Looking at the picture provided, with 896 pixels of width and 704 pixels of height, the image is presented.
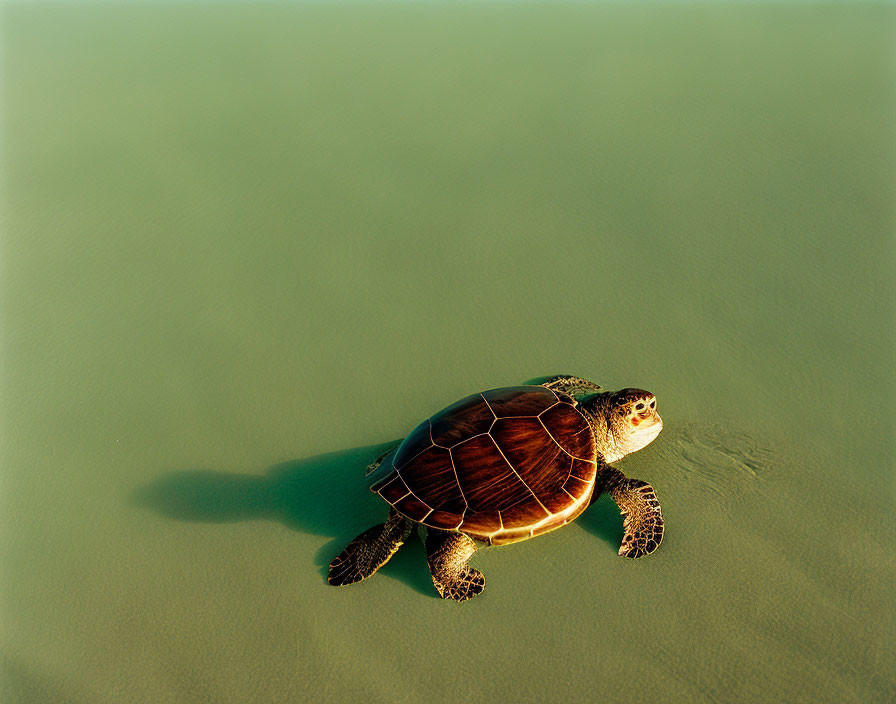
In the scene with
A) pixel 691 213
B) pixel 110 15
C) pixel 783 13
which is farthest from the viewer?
pixel 110 15

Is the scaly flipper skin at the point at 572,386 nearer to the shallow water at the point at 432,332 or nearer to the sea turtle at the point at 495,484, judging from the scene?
the shallow water at the point at 432,332

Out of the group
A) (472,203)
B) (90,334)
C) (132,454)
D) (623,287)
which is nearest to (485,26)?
(472,203)

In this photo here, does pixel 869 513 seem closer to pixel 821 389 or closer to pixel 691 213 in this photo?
pixel 821 389

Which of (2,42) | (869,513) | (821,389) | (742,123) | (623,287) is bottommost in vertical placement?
(869,513)

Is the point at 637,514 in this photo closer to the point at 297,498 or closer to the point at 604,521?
the point at 604,521

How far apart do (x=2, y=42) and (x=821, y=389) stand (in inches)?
307

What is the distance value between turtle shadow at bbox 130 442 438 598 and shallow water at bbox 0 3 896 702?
0.02 meters

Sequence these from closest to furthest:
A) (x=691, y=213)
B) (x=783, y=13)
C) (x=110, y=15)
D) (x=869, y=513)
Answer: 1. (x=869, y=513)
2. (x=691, y=213)
3. (x=783, y=13)
4. (x=110, y=15)

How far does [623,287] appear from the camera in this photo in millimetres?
4125

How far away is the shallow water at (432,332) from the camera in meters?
2.78

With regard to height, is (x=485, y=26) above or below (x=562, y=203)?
above

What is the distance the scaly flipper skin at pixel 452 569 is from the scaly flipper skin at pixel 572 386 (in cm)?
108

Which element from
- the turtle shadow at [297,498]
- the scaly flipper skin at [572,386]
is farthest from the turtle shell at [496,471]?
the scaly flipper skin at [572,386]

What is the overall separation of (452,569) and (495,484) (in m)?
0.43
